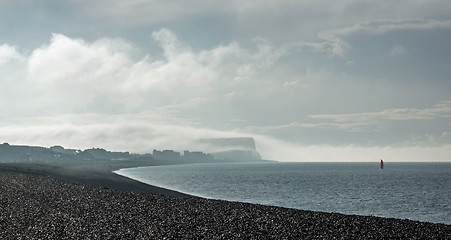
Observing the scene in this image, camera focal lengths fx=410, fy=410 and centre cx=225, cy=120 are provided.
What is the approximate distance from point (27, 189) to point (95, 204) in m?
14.4

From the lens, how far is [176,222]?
3034cm

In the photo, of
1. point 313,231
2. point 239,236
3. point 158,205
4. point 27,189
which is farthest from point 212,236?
point 27,189

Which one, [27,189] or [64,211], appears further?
[27,189]

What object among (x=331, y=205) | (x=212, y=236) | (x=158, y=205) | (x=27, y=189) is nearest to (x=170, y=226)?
(x=212, y=236)

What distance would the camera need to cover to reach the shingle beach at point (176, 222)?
86.8 ft

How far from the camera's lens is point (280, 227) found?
28.7m

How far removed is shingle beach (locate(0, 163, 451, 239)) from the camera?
86.8 ft

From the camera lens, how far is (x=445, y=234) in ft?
90.0

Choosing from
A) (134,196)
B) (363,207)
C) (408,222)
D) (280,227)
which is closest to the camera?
(280,227)

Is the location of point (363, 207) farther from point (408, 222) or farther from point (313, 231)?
point (313, 231)

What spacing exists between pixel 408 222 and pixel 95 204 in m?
27.0

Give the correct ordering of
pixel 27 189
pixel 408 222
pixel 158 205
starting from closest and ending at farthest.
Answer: pixel 408 222, pixel 158 205, pixel 27 189

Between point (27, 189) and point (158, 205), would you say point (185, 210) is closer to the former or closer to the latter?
point (158, 205)

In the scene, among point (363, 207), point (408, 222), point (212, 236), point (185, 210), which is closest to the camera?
point (212, 236)
